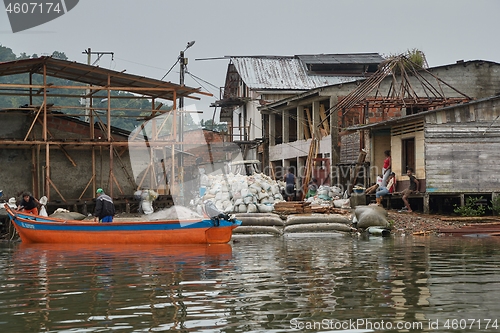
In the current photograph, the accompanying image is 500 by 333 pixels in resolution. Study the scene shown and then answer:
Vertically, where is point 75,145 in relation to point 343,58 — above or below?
below

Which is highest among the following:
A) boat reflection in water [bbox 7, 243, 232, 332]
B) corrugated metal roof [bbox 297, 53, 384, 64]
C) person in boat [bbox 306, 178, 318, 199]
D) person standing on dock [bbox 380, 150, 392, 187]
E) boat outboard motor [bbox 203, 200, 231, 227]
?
corrugated metal roof [bbox 297, 53, 384, 64]

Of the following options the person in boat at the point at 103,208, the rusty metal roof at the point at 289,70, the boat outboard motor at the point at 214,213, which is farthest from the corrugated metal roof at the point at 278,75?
the boat outboard motor at the point at 214,213

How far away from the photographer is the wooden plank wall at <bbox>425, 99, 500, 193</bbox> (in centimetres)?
2238

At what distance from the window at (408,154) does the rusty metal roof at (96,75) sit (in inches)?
284

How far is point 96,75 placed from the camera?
80.3 feet

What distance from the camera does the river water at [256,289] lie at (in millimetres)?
7566

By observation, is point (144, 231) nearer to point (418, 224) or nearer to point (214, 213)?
point (214, 213)

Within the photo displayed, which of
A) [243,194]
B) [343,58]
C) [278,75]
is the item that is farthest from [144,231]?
[343,58]

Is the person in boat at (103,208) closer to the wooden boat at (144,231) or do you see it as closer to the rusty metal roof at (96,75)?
the wooden boat at (144,231)

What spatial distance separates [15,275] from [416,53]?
82.7 feet

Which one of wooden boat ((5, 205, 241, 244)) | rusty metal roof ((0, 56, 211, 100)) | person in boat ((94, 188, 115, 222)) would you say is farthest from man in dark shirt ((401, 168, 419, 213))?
person in boat ((94, 188, 115, 222))

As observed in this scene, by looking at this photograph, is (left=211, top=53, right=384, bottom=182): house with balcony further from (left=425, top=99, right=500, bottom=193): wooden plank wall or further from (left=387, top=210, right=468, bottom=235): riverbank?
(left=387, top=210, right=468, bottom=235): riverbank

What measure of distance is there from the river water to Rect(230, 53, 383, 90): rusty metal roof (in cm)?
2363

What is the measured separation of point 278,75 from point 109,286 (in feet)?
102
